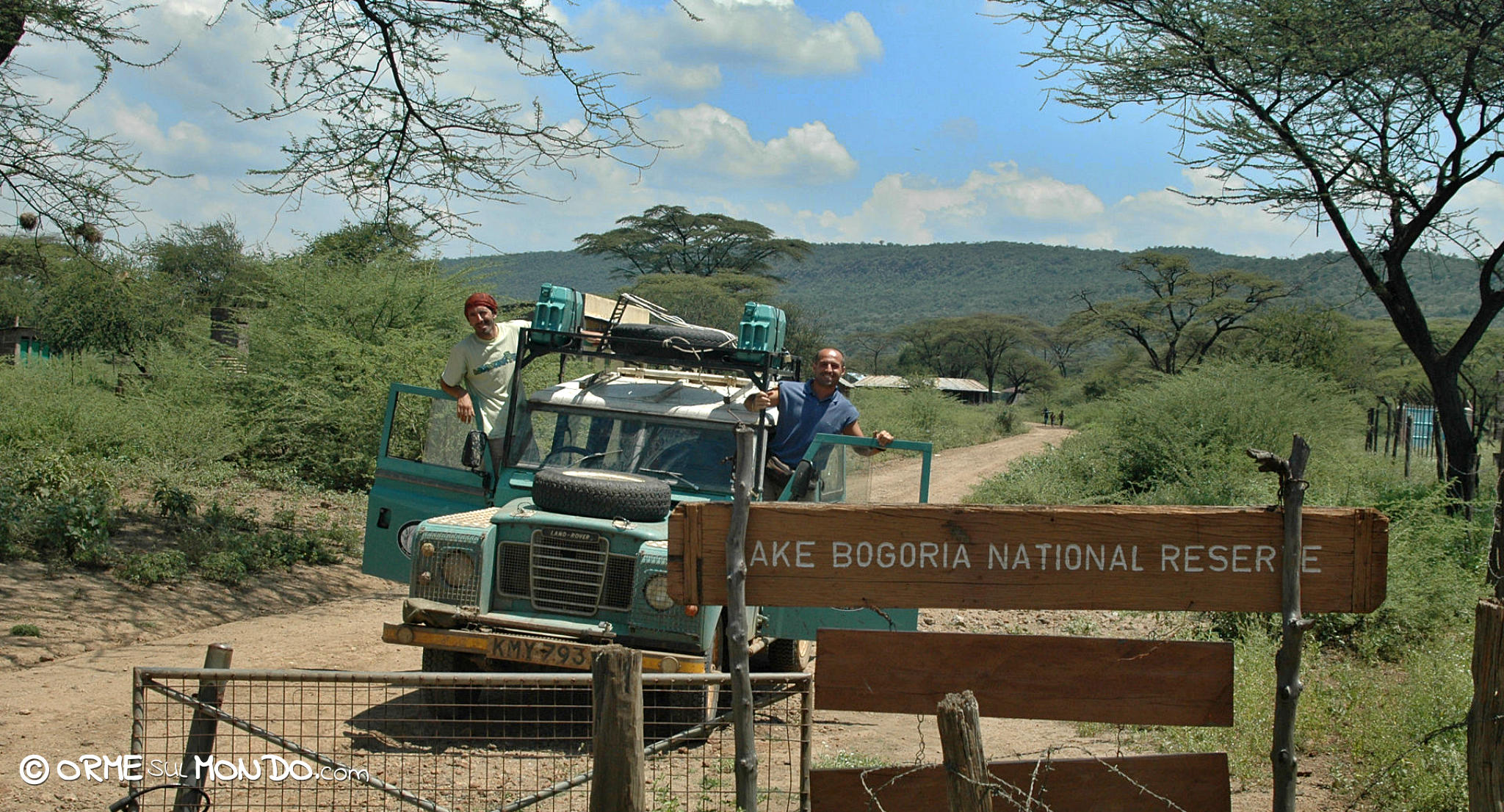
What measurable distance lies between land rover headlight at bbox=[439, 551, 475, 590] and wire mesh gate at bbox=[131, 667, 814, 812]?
2.05 ft

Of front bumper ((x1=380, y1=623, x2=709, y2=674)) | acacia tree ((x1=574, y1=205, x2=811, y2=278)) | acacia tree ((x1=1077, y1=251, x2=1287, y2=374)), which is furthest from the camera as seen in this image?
acacia tree ((x1=574, y1=205, x2=811, y2=278))

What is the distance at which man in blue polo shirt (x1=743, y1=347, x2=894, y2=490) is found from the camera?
6.83 m

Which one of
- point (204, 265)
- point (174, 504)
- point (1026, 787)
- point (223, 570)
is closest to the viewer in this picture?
point (1026, 787)

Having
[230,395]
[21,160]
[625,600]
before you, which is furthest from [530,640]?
[230,395]

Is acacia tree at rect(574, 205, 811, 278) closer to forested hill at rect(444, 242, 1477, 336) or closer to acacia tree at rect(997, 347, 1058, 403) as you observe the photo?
acacia tree at rect(997, 347, 1058, 403)

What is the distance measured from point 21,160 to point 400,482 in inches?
167

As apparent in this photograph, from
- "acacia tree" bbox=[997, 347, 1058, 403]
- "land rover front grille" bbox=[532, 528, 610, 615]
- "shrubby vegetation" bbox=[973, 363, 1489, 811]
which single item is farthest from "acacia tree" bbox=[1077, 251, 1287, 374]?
"land rover front grille" bbox=[532, 528, 610, 615]

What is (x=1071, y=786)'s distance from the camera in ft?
11.6

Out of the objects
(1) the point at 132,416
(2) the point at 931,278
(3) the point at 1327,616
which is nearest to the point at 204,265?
(1) the point at 132,416

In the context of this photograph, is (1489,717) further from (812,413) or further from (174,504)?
(174,504)

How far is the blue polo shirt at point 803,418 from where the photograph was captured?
687 centimetres

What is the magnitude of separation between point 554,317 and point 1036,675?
4.44 meters

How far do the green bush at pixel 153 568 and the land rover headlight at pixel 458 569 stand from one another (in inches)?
161

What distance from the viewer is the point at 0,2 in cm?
842
